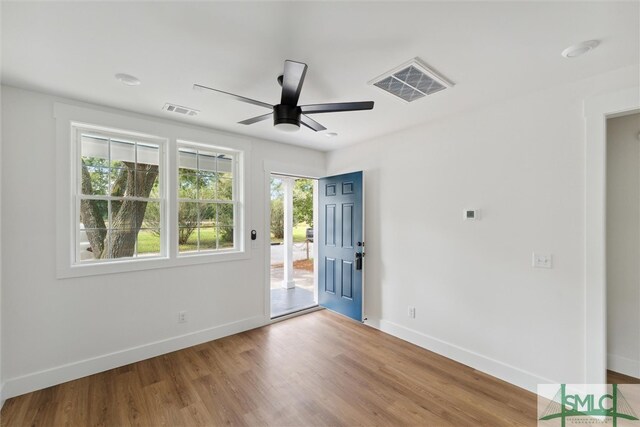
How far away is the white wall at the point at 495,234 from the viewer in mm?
2207

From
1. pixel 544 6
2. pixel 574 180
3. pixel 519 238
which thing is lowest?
pixel 519 238

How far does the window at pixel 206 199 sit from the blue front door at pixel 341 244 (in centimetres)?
140

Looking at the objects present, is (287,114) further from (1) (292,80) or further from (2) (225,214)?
(2) (225,214)

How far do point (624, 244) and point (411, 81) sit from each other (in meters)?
2.65

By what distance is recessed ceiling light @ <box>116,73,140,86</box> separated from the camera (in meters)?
2.12

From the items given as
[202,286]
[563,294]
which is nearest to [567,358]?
[563,294]

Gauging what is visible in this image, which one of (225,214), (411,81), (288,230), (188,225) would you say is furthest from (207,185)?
(411,81)

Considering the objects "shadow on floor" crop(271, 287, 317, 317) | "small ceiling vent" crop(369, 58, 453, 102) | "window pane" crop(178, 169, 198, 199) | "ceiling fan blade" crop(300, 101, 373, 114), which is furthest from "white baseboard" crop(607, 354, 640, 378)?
"window pane" crop(178, 169, 198, 199)

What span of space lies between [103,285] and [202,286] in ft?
3.12

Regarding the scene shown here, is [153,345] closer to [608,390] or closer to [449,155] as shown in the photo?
[449,155]

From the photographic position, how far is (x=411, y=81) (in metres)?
2.18

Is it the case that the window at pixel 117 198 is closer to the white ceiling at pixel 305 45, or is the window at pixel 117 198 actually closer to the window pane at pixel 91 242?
the window pane at pixel 91 242

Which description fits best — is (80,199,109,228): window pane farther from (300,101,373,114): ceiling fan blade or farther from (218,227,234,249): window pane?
(300,101,373,114): ceiling fan blade

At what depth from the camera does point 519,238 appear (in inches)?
97.4
